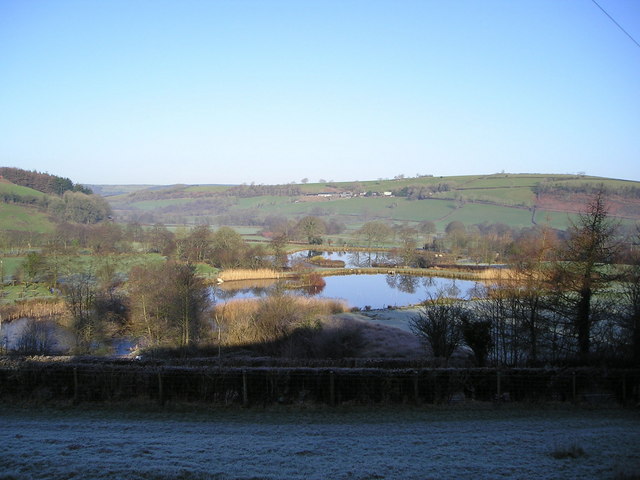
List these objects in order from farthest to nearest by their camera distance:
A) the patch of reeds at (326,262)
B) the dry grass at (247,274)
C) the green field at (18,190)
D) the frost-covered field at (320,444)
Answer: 1. the green field at (18,190)
2. the patch of reeds at (326,262)
3. the dry grass at (247,274)
4. the frost-covered field at (320,444)

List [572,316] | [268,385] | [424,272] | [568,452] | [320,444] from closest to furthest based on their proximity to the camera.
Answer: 1. [568,452]
2. [320,444]
3. [268,385]
4. [572,316]
5. [424,272]

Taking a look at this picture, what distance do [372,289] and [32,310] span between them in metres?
28.6

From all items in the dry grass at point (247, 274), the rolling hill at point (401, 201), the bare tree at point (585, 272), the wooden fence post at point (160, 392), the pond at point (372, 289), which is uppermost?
the rolling hill at point (401, 201)

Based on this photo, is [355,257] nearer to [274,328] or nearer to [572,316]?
[274,328]

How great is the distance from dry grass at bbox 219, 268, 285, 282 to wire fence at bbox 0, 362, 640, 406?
123ft

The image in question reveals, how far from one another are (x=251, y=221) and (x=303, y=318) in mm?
100206

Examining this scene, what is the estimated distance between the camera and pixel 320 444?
8898mm

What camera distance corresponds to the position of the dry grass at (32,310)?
30.9 m

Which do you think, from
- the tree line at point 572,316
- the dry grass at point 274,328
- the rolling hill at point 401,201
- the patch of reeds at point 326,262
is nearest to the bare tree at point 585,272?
the tree line at point 572,316

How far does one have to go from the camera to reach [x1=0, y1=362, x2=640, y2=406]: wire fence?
12258mm

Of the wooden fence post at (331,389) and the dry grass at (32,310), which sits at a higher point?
the wooden fence post at (331,389)

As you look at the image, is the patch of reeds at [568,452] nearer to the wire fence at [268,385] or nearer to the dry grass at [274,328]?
the wire fence at [268,385]

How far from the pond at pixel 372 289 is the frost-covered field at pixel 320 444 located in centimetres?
2688

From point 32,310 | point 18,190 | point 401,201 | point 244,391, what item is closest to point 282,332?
point 244,391
